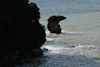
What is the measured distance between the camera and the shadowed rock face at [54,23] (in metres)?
80.4

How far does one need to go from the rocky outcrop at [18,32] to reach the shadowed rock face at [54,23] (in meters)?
25.0

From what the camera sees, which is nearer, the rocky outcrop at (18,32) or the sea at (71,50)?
the rocky outcrop at (18,32)

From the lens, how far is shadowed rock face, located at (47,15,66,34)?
80.4 m

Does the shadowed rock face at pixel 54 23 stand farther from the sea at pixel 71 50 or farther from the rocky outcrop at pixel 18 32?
the rocky outcrop at pixel 18 32

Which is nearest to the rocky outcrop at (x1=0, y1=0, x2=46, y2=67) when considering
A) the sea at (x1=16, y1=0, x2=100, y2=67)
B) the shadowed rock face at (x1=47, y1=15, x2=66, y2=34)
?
the sea at (x1=16, y1=0, x2=100, y2=67)

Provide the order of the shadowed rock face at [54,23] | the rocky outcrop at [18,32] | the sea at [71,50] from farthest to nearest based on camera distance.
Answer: the shadowed rock face at [54,23] → the sea at [71,50] → the rocky outcrop at [18,32]

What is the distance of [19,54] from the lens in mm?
47875

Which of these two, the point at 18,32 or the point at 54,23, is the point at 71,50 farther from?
the point at 54,23

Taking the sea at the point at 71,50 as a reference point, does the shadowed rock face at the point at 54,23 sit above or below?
above

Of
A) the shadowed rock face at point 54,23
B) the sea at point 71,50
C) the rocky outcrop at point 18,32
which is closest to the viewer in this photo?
the rocky outcrop at point 18,32

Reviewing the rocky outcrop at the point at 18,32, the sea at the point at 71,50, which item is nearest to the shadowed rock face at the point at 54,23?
the sea at the point at 71,50

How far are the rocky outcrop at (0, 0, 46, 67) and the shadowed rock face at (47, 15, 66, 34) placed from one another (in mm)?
24963

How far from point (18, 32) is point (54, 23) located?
1304 inches

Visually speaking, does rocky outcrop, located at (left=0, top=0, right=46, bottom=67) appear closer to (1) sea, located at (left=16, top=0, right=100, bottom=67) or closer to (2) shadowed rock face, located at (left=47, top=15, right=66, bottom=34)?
(1) sea, located at (left=16, top=0, right=100, bottom=67)
